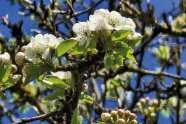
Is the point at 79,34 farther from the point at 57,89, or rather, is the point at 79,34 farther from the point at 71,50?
the point at 57,89

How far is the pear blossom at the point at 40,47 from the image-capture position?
2.25 m

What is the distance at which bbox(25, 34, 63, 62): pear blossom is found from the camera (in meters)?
2.25

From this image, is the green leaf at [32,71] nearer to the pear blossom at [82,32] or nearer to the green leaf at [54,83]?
the green leaf at [54,83]

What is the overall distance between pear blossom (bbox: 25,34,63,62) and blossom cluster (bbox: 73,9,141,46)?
0.13 m

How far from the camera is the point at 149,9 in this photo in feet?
14.2

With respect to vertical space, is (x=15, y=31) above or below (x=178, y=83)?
above

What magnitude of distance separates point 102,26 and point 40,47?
38cm

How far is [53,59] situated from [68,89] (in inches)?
10.1

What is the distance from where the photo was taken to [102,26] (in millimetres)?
2111

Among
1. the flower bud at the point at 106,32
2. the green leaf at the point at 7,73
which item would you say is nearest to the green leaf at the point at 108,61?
the flower bud at the point at 106,32

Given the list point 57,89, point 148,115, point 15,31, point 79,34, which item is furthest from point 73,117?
point 15,31

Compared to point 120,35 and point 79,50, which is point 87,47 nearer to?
point 79,50

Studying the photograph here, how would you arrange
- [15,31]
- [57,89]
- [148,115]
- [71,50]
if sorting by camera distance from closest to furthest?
[71,50] → [57,89] → [148,115] → [15,31]

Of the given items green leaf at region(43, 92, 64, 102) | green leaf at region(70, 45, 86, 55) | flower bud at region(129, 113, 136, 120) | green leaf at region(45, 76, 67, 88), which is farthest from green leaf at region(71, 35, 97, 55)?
flower bud at region(129, 113, 136, 120)
